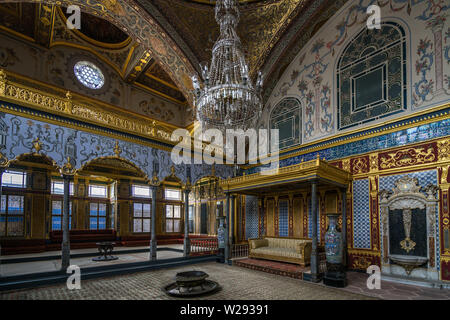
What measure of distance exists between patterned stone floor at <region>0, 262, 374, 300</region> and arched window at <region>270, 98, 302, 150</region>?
5.03 m

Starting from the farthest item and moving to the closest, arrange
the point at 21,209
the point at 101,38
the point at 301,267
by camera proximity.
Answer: the point at 101,38
the point at 21,209
the point at 301,267

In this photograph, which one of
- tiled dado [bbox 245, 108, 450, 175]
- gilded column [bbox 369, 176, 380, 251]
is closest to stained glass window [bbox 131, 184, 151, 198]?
tiled dado [bbox 245, 108, 450, 175]

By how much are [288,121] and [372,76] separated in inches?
128

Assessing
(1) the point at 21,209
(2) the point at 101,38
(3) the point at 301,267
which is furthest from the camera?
(2) the point at 101,38

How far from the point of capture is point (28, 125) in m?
6.73

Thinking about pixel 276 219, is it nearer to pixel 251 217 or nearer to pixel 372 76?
pixel 251 217

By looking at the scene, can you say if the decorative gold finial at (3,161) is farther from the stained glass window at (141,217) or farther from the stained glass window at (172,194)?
the stained glass window at (172,194)

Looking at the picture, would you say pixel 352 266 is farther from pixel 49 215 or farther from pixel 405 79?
pixel 49 215

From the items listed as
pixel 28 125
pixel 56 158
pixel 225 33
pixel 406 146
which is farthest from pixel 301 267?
pixel 28 125

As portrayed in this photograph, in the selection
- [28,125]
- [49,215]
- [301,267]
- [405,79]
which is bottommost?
[301,267]

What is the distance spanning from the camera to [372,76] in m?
8.16

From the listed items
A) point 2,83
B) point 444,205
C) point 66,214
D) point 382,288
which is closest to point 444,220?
point 444,205

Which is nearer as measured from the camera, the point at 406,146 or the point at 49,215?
the point at 406,146

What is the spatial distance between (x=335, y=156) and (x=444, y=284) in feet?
13.8
